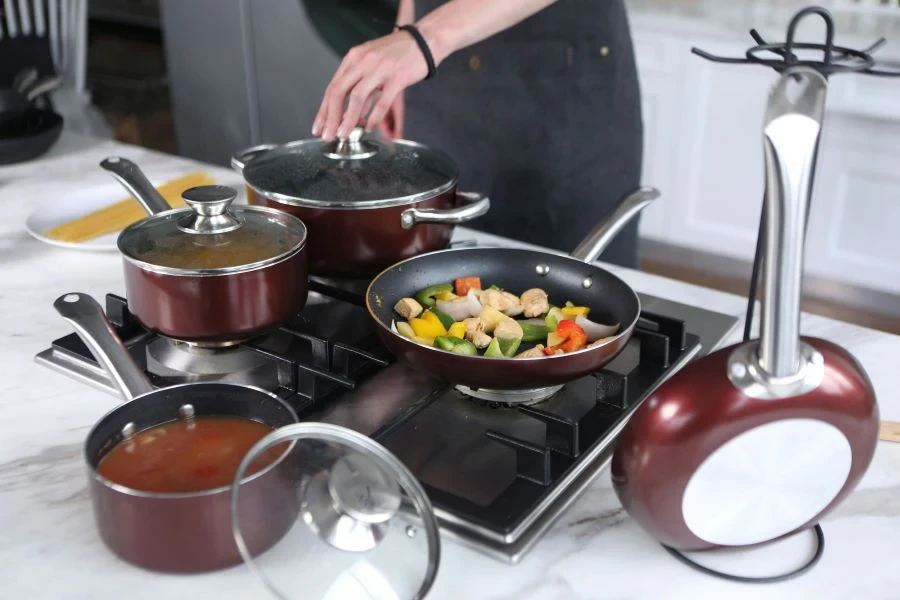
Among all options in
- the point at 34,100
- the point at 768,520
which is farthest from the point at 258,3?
the point at 768,520

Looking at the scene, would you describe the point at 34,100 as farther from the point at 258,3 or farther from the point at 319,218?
the point at 258,3

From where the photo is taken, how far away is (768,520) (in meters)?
0.69

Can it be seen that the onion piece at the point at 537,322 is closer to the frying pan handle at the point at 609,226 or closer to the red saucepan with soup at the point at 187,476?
the frying pan handle at the point at 609,226

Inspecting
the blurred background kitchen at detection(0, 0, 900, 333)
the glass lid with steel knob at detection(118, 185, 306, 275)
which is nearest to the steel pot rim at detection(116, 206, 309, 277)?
the glass lid with steel knob at detection(118, 185, 306, 275)

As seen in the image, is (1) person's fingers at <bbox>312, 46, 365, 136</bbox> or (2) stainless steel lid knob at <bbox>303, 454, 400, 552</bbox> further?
(1) person's fingers at <bbox>312, 46, 365, 136</bbox>

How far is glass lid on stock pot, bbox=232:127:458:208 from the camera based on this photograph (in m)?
1.02

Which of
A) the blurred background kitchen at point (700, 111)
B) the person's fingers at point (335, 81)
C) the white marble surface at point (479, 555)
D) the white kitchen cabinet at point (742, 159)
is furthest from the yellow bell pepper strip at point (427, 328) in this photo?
the white kitchen cabinet at point (742, 159)

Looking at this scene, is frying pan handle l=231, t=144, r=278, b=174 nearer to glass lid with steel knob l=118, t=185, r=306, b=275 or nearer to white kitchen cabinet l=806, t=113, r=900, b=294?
glass lid with steel knob l=118, t=185, r=306, b=275

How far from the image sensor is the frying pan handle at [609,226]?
1.05 metres

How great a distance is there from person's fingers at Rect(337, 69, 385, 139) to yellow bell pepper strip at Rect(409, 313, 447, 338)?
0.30m

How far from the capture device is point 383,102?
1.15 metres

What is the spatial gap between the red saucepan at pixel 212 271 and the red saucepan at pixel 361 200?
0.06 metres

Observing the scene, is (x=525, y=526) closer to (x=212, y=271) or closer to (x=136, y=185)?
(x=212, y=271)

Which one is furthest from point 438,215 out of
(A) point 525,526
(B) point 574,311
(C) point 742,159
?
(C) point 742,159
